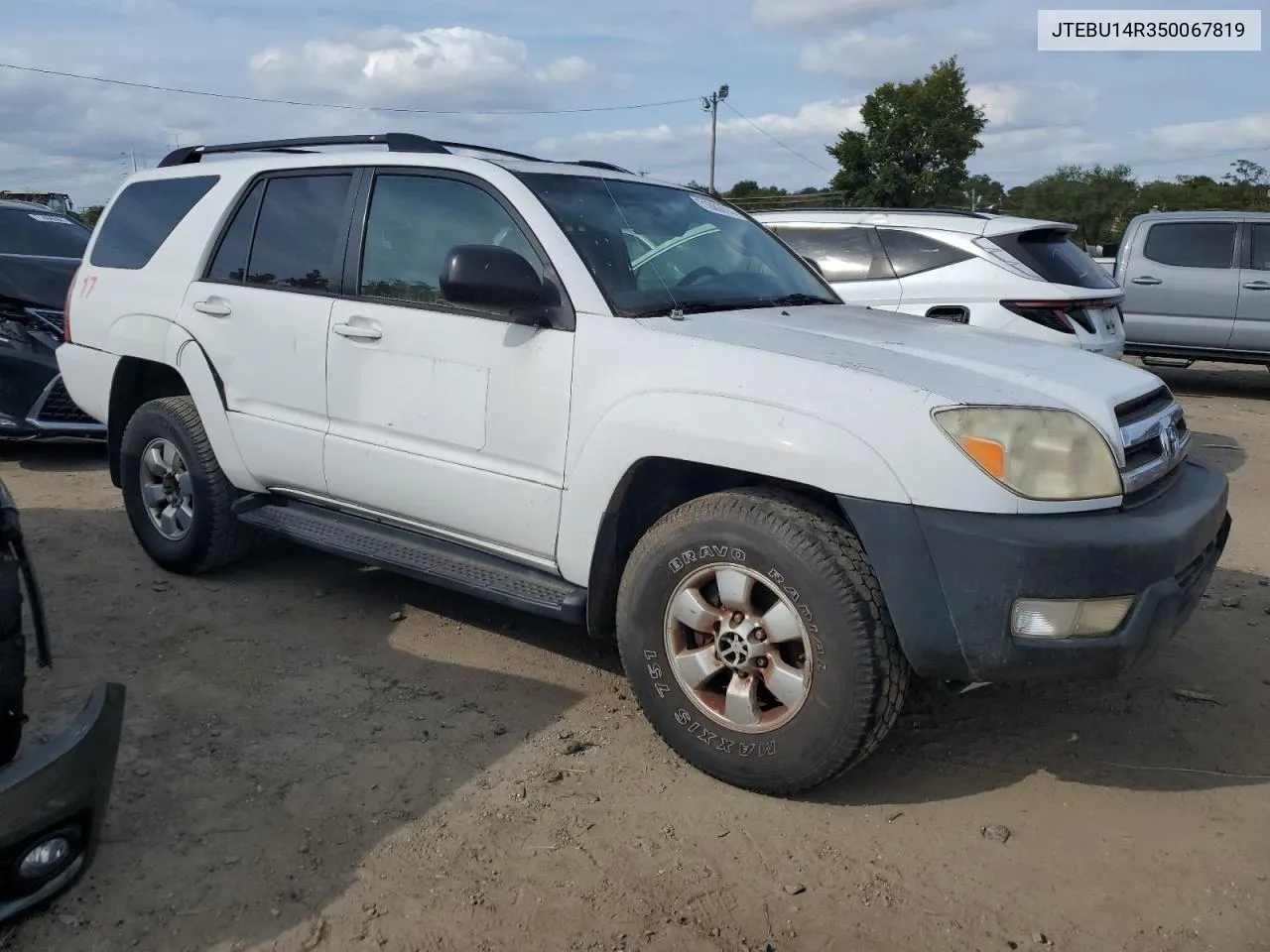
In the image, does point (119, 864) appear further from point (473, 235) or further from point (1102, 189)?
point (1102, 189)

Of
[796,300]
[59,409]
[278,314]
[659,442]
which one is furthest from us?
[59,409]

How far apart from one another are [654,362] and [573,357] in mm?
300

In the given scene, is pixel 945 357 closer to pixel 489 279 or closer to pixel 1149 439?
pixel 1149 439

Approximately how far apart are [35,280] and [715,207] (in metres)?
5.13

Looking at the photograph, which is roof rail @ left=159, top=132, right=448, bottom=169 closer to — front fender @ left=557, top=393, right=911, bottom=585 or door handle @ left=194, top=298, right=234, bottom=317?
door handle @ left=194, top=298, right=234, bottom=317

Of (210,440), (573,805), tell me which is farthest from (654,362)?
(210,440)

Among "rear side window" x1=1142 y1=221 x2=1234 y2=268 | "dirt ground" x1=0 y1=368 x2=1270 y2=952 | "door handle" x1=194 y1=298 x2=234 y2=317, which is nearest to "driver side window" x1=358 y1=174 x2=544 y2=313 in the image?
"door handle" x1=194 y1=298 x2=234 y2=317

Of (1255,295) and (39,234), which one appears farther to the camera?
(1255,295)

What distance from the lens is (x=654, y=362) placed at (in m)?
3.22

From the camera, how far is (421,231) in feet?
12.9

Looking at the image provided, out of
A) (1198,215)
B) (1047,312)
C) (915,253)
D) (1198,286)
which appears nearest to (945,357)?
(1047,312)

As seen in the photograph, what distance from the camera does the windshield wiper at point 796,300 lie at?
3938mm

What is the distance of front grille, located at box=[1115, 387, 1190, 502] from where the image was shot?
296cm

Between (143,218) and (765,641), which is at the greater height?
(143,218)
